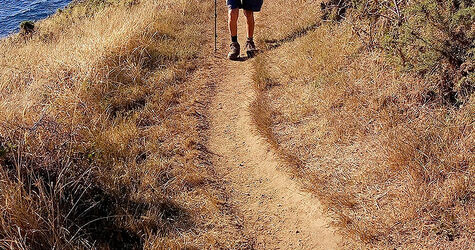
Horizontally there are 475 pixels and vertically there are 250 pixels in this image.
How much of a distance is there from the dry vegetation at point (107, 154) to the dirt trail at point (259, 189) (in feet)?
0.67

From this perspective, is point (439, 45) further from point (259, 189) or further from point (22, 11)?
point (22, 11)

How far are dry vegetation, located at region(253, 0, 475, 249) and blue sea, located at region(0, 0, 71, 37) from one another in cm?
1503

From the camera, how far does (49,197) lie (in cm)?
298

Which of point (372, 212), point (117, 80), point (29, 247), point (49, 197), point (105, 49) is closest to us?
point (29, 247)

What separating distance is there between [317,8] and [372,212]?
596 cm

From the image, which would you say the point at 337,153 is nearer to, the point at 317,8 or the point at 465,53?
the point at 465,53

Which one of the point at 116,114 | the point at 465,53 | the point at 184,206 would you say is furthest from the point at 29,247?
the point at 465,53

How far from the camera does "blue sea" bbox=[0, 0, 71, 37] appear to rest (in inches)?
683

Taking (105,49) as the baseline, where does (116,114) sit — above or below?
below

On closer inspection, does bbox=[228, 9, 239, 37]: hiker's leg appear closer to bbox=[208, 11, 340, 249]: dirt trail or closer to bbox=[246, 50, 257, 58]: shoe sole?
bbox=[246, 50, 257, 58]: shoe sole

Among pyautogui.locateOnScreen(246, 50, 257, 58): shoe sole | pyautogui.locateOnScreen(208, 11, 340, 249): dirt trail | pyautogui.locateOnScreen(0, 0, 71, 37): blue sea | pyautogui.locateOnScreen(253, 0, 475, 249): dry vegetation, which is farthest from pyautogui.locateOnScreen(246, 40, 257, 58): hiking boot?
pyautogui.locateOnScreen(0, 0, 71, 37): blue sea

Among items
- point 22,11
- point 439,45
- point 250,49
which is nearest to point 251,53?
point 250,49

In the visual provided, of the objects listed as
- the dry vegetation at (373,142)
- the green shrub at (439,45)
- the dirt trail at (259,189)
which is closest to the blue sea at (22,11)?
the dirt trail at (259,189)

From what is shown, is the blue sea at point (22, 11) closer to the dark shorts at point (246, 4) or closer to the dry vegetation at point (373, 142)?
the dark shorts at point (246, 4)
